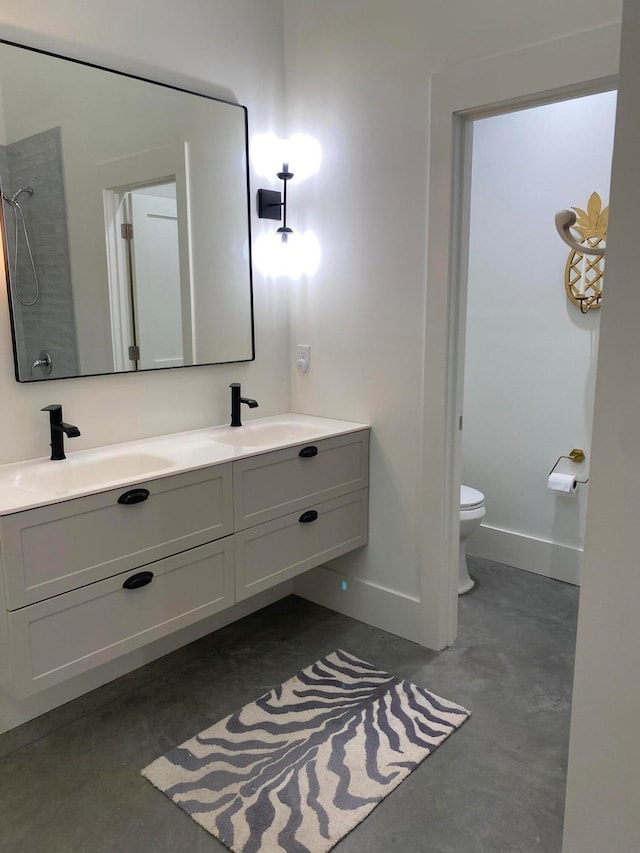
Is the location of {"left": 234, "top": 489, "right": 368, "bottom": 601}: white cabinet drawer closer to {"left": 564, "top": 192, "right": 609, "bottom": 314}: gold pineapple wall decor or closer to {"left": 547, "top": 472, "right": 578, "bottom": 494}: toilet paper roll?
{"left": 547, "top": 472, "right": 578, "bottom": 494}: toilet paper roll

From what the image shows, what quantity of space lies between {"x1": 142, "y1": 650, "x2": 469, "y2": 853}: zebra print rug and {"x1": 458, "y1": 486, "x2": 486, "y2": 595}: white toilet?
0.83 meters

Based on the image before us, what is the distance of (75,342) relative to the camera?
221 cm

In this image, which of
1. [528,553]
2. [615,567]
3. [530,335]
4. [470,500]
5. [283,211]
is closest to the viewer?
[615,567]

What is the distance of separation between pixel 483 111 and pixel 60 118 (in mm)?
1407

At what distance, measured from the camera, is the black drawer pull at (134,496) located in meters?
1.88

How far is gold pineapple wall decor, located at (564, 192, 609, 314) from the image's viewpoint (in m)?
2.89

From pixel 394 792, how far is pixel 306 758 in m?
0.29

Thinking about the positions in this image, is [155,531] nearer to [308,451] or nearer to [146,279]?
[308,451]

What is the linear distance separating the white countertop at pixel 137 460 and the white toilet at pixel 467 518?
69cm

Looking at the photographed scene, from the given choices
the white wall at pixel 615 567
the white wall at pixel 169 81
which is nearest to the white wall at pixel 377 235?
the white wall at pixel 169 81

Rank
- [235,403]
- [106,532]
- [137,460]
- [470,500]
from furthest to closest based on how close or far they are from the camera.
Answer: [470,500] → [235,403] → [137,460] → [106,532]

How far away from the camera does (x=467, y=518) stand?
3.01 meters

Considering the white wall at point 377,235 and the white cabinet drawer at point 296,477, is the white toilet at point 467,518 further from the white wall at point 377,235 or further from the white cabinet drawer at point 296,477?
the white cabinet drawer at point 296,477

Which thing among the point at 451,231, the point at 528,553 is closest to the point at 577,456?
the point at 528,553
